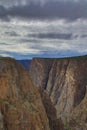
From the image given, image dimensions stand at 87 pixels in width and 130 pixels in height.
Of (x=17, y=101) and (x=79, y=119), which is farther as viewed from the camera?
(x=79, y=119)

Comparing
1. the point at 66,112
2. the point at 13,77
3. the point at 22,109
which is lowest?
the point at 66,112

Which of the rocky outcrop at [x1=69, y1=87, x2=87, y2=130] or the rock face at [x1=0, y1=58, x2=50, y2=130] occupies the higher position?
the rock face at [x1=0, y1=58, x2=50, y2=130]

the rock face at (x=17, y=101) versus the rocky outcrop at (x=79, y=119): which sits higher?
the rock face at (x=17, y=101)

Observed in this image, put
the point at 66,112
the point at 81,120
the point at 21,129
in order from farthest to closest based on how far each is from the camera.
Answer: the point at 66,112 < the point at 81,120 < the point at 21,129

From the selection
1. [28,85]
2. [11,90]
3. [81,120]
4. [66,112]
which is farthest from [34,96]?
[66,112]

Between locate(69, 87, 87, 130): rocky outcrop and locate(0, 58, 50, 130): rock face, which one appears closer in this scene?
locate(0, 58, 50, 130): rock face

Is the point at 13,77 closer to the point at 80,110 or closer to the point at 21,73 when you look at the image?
the point at 21,73

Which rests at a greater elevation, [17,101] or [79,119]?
[17,101]

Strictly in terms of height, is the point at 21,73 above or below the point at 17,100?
above
